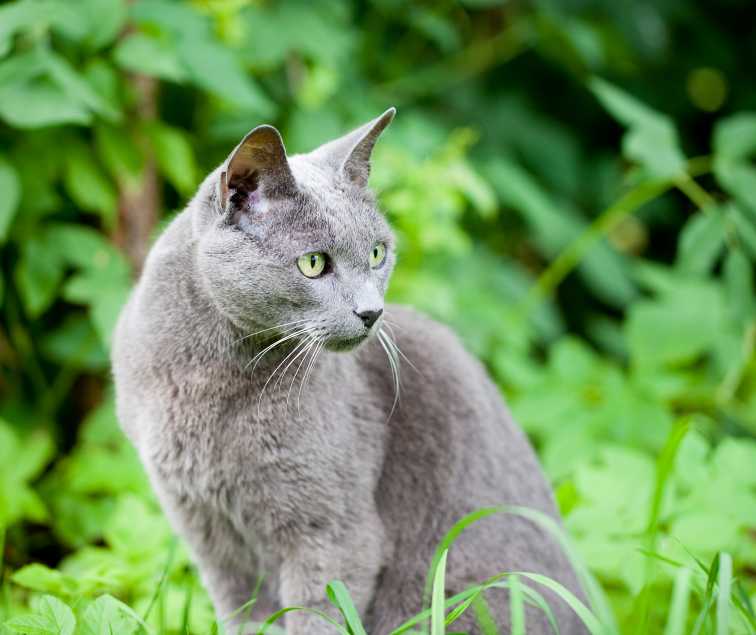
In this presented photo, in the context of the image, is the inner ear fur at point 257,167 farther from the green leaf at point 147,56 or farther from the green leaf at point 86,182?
the green leaf at point 86,182

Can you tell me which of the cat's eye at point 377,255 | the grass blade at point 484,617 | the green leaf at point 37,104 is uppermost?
the green leaf at point 37,104

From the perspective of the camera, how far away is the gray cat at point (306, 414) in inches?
66.3

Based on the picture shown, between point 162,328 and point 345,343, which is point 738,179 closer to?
point 345,343

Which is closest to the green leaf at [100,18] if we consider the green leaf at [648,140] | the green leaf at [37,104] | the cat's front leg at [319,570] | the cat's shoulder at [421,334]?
the green leaf at [37,104]

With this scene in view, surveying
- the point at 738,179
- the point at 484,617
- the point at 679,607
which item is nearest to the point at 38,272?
the point at 484,617

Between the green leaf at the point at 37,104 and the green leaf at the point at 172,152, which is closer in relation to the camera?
the green leaf at the point at 37,104

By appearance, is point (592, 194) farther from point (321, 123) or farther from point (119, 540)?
point (119, 540)

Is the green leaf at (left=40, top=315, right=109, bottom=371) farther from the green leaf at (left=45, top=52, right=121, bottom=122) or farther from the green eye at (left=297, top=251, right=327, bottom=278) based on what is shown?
the green eye at (left=297, top=251, right=327, bottom=278)

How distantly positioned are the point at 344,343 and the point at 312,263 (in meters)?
0.17

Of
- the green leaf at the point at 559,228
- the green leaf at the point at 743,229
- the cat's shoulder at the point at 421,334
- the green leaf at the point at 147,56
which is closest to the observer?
the cat's shoulder at the point at 421,334

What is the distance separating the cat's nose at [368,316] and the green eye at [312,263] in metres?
0.11

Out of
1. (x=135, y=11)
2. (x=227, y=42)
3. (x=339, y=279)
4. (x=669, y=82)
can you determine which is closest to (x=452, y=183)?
(x=227, y=42)

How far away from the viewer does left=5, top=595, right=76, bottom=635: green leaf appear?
5.13 feet

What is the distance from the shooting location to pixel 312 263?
169 centimetres
